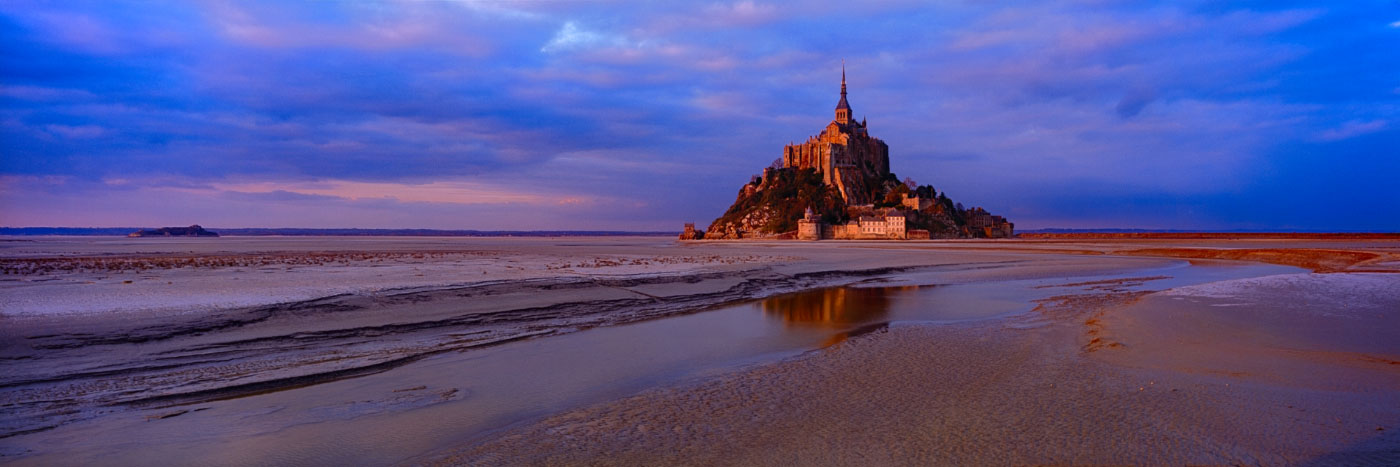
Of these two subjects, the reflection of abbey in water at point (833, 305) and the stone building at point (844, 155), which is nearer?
the reflection of abbey in water at point (833, 305)

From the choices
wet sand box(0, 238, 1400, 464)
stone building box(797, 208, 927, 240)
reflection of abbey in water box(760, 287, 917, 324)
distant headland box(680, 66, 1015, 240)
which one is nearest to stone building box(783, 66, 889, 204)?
distant headland box(680, 66, 1015, 240)

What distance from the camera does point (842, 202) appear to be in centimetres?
12062

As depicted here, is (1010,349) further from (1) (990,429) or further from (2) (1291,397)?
(1) (990,429)

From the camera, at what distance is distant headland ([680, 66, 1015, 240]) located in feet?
363

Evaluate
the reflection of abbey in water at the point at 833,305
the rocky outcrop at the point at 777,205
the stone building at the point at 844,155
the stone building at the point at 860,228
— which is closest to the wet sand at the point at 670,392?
the reflection of abbey in water at the point at 833,305

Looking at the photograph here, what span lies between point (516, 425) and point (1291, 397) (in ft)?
23.5

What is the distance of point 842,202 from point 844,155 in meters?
10.5

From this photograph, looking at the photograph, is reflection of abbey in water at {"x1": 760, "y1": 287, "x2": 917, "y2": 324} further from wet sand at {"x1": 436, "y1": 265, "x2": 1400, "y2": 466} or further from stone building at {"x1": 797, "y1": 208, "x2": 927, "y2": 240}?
stone building at {"x1": 797, "y1": 208, "x2": 927, "y2": 240}

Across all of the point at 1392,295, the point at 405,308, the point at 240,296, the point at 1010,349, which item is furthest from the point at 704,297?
the point at 1392,295

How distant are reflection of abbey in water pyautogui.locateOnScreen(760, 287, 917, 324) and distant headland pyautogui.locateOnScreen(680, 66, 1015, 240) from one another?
86.5 metres

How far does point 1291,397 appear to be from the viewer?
604 cm

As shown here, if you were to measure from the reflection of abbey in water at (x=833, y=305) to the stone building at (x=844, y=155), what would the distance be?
4082 inches

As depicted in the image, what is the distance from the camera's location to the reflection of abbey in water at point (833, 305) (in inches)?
550

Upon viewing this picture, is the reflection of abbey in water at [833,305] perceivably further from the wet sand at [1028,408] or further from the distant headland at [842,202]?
the distant headland at [842,202]
